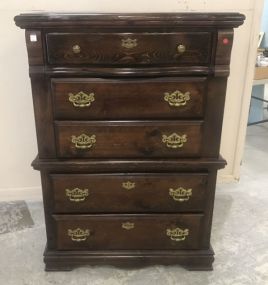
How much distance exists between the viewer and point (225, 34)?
4.24 feet

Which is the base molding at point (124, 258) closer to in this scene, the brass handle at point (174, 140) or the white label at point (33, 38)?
the brass handle at point (174, 140)

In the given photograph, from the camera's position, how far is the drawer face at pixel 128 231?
1.58 meters

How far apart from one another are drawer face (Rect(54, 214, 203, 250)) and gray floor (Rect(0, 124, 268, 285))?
133 millimetres

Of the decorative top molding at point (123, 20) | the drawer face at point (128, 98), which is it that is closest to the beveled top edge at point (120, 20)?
the decorative top molding at point (123, 20)

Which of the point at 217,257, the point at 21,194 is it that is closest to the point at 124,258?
the point at 217,257

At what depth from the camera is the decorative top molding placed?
1240mm

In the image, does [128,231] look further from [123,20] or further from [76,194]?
[123,20]

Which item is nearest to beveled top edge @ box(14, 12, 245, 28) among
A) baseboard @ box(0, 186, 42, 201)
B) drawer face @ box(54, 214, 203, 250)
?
drawer face @ box(54, 214, 203, 250)

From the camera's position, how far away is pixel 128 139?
1.44 meters

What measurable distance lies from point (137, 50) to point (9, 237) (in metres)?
1.27

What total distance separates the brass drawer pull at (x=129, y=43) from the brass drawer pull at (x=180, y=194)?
644 mm

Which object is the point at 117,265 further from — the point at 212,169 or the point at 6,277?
the point at 212,169

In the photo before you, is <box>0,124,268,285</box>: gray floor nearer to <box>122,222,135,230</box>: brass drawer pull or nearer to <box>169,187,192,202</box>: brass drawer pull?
<box>122,222,135,230</box>: brass drawer pull

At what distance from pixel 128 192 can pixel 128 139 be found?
254mm
